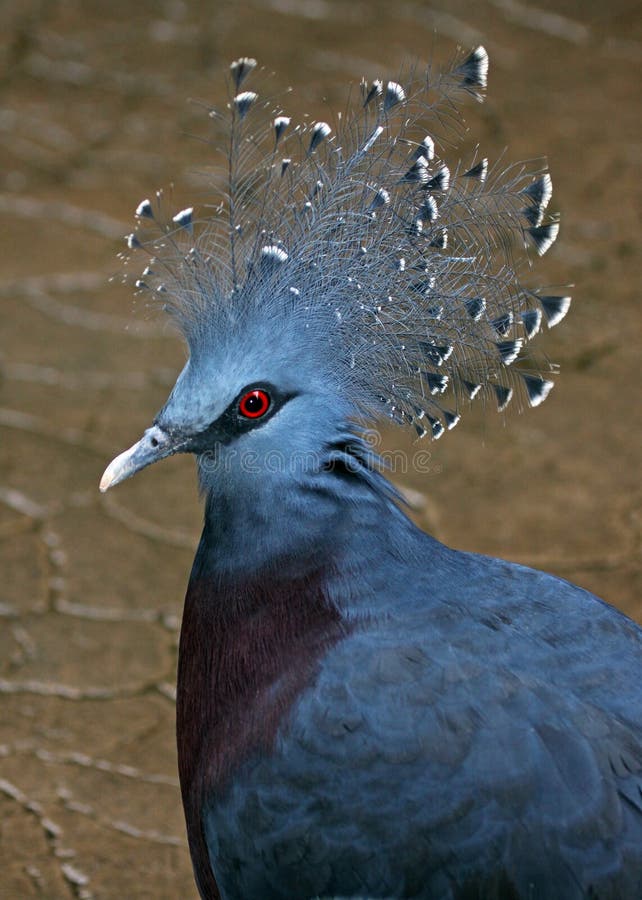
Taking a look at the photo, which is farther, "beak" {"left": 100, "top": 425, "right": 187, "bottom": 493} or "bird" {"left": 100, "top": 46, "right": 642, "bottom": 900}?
"beak" {"left": 100, "top": 425, "right": 187, "bottom": 493}

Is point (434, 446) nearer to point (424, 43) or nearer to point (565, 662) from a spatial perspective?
point (565, 662)

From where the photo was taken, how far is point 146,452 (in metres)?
2.31

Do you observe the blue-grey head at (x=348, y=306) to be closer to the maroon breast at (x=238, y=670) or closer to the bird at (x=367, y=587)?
the bird at (x=367, y=587)

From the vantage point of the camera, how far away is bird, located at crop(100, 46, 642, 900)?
202 centimetres

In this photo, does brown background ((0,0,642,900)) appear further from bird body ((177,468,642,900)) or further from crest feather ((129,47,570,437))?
bird body ((177,468,642,900))

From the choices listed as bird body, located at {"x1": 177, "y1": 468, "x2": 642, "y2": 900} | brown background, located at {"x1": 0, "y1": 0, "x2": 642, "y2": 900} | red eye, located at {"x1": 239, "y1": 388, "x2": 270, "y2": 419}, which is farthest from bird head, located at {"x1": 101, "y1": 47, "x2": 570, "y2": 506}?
brown background, located at {"x1": 0, "y1": 0, "x2": 642, "y2": 900}

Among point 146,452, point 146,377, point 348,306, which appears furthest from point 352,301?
point 146,377

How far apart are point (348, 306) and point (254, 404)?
250mm

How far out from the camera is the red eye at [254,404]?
7.33 ft

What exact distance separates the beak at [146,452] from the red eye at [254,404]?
128mm

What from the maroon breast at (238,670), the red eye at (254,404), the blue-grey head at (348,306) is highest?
the blue-grey head at (348,306)

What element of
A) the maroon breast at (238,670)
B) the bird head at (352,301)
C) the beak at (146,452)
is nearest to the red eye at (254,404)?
the bird head at (352,301)

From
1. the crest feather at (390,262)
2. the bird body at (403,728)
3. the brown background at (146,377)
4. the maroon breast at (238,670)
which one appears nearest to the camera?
the bird body at (403,728)

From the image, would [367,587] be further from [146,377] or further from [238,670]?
[146,377]
